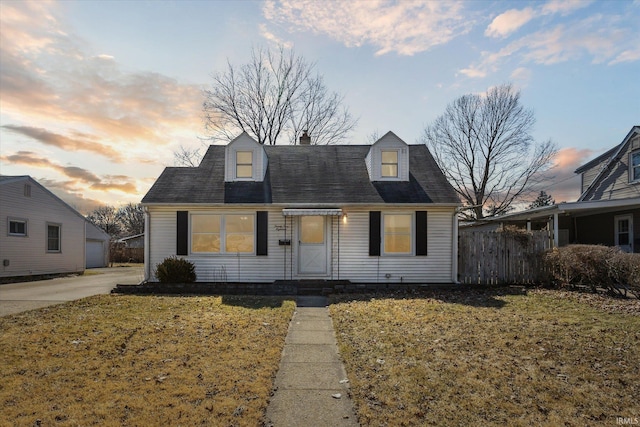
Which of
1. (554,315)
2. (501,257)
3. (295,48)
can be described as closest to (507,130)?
(295,48)

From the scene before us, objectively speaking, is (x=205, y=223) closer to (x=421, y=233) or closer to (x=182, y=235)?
(x=182, y=235)

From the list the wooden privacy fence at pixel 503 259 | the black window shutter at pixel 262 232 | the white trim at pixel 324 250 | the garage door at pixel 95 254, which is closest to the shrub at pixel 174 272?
the black window shutter at pixel 262 232

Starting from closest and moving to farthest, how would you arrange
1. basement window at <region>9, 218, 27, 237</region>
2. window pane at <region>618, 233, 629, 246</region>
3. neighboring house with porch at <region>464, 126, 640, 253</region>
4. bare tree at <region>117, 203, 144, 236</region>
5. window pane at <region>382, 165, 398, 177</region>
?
window pane at <region>382, 165, 398, 177</region>
neighboring house with porch at <region>464, 126, 640, 253</region>
window pane at <region>618, 233, 629, 246</region>
basement window at <region>9, 218, 27, 237</region>
bare tree at <region>117, 203, 144, 236</region>

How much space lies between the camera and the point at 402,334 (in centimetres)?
633

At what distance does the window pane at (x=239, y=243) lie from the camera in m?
12.6

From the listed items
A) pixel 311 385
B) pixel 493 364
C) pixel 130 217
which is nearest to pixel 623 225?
pixel 493 364

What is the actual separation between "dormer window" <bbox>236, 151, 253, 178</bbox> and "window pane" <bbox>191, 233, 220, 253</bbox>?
2587mm

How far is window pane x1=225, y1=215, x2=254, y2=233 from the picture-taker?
12.6m

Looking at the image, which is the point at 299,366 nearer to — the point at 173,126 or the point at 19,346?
the point at 19,346

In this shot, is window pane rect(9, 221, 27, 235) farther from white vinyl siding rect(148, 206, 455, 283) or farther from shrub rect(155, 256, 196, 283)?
shrub rect(155, 256, 196, 283)

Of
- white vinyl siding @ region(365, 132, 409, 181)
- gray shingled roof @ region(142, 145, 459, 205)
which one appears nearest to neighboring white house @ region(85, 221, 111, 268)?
gray shingled roof @ region(142, 145, 459, 205)

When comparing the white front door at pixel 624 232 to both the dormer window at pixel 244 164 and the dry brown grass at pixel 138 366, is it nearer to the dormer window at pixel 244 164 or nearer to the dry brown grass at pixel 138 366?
the dry brown grass at pixel 138 366

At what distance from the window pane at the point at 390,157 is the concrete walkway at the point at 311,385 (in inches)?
330

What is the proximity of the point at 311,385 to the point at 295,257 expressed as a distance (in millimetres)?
8296
